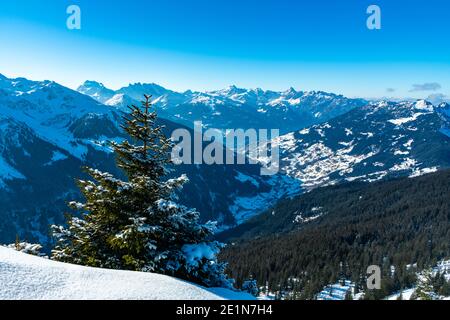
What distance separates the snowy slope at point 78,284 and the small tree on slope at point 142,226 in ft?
9.37

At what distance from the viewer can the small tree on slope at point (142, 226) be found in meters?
16.4

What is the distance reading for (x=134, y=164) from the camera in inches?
798

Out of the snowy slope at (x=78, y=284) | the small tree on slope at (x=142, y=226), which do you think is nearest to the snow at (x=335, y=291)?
the small tree on slope at (x=142, y=226)

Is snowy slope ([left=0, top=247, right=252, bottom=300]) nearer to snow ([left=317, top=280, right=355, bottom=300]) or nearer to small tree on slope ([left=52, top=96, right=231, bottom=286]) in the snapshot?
small tree on slope ([left=52, top=96, right=231, bottom=286])

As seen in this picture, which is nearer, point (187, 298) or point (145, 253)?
point (187, 298)

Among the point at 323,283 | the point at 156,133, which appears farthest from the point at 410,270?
the point at 156,133

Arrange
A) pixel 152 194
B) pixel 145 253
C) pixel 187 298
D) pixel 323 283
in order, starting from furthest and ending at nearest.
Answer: pixel 323 283 → pixel 152 194 → pixel 145 253 → pixel 187 298

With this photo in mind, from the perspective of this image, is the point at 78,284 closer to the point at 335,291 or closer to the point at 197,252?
the point at 197,252

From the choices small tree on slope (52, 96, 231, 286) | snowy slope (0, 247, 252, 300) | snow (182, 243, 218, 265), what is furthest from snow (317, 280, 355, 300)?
snowy slope (0, 247, 252, 300)

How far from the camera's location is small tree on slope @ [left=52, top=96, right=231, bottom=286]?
53.8 feet
